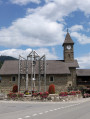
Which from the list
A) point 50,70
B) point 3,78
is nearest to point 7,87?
point 3,78

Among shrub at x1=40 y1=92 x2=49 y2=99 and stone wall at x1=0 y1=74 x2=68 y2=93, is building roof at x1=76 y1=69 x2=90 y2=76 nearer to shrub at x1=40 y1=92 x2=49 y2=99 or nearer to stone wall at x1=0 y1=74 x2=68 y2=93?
stone wall at x1=0 y1=74 x2=68 y2=93

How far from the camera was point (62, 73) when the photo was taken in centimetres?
4478

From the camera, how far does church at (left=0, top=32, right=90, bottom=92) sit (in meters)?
45.1

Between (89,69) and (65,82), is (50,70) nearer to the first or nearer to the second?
(65,82)

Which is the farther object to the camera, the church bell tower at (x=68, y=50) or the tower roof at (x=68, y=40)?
the tower roof at (x=68, y=40)

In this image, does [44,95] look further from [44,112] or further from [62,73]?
[62,73]

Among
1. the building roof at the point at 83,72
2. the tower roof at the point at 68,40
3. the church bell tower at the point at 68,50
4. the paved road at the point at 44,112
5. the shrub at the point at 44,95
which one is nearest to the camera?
the paved road at the point at 44,112

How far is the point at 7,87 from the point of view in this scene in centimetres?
4584

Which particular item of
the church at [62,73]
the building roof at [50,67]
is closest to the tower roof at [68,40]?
the church at [62,73]

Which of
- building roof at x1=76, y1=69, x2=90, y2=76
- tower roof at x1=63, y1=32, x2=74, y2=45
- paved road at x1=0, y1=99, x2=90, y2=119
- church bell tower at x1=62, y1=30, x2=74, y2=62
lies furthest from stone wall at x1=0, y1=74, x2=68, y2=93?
paved road at x1=0, y1=99, x2=90, y2=119

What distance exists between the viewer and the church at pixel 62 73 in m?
45.1

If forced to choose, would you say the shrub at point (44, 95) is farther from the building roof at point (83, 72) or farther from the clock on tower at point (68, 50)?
the clock on tower at point (68, 50)

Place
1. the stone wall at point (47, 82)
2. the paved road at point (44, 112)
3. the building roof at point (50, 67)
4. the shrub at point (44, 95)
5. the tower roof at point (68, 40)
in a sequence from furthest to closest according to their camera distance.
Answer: the tower roof at point (68, 40) < the building roof at point (50, 67) < the stone wall at point (47, 82) < the shrub at point (44, 95) < the paved road at point (44, 112)

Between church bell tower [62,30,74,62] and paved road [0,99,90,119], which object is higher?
church bell tower [62,30,74,62]
